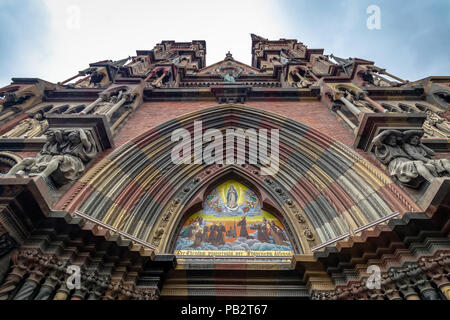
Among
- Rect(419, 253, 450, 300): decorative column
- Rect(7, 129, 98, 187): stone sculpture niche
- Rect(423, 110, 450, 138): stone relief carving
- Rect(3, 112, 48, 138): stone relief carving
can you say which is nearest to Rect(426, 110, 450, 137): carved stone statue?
Rect(423, 110, 450, 138): stone relief carving

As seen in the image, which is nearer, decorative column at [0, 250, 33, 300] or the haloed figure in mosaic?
decorative column at [0, 250, 33, 300]

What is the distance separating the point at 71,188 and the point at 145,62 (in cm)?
1314

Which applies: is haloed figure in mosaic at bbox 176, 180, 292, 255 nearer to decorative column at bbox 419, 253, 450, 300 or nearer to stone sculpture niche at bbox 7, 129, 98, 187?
decorative column at bbox 419, 253, 450, 300

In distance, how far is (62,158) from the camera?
185 inches

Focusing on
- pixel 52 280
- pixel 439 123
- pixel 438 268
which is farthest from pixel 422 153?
pixel 52 280

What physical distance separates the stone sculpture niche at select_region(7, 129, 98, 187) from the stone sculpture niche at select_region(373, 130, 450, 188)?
6339mm

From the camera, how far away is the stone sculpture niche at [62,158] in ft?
14.5

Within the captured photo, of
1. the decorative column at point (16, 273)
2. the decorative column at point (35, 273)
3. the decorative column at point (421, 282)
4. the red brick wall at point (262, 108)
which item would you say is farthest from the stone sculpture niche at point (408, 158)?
the decorative column at point (16, 273)

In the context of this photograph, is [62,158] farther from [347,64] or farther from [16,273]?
[347,64]

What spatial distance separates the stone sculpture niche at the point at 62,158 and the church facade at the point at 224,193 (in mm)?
27

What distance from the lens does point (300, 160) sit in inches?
276

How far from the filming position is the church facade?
3766 mm

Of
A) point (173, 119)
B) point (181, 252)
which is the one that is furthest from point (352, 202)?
point (173, 119)

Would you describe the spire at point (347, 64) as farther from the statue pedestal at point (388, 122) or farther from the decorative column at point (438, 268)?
the decorative column at point (438, 268)
